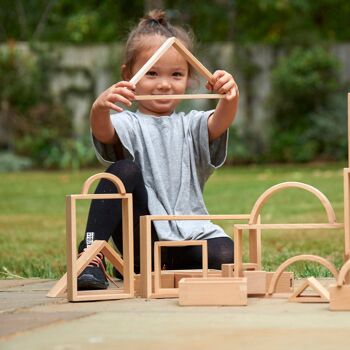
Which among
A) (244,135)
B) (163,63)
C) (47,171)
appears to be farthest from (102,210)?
(244,135)

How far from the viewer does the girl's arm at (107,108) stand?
3.78 m

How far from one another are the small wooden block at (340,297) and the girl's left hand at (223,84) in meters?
1.04

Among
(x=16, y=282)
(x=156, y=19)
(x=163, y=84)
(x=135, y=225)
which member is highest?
(x=156, y=19)

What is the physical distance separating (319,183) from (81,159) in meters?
6.18

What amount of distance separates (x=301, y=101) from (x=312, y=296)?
1446 cm

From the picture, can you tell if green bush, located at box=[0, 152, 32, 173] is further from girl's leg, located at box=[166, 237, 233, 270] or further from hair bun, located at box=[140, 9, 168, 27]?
girl's leg, located at box=[166, 237, 233, 270]

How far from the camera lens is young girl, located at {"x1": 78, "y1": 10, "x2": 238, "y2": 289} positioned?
4188 millimetres

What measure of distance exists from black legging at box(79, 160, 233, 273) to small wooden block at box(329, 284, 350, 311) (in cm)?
99

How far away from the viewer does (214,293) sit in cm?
338

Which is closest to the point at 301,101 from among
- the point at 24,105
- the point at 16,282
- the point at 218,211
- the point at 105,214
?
the point at 24,105

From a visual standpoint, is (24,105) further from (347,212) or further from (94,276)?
(347,212)

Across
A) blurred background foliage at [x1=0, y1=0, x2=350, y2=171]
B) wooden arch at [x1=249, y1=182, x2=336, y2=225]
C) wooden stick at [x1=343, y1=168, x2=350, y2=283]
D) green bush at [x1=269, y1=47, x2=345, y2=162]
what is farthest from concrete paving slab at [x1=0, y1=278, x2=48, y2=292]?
green bush at [x1=269, y1=47, x2=345, y2=162]

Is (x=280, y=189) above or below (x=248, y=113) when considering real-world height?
below

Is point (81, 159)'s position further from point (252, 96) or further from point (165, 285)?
point (165, 285)
